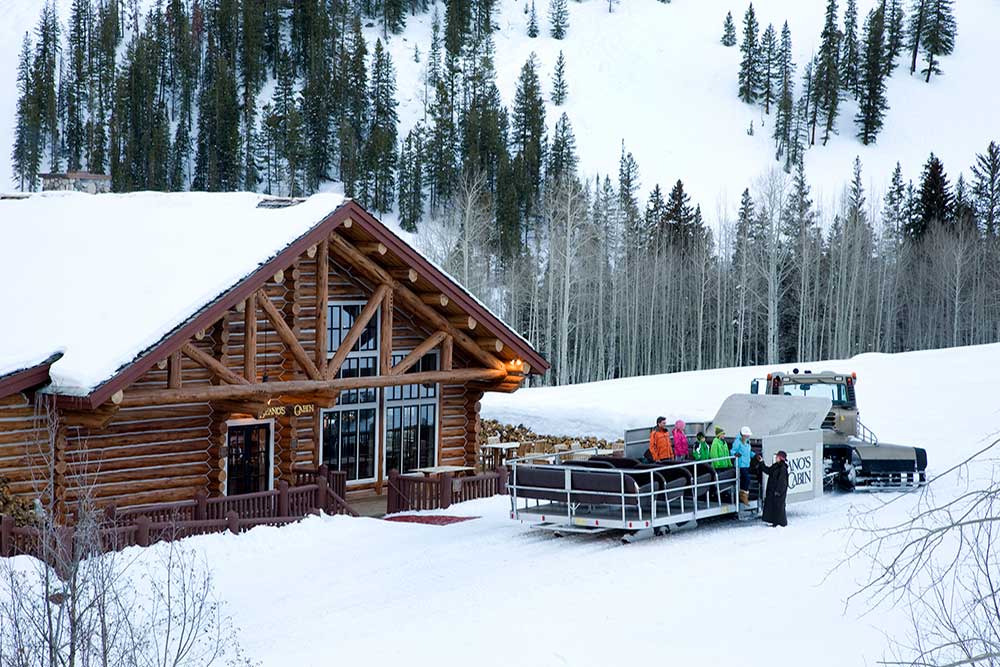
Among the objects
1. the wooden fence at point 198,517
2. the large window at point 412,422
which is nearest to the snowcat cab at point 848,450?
the large window at point 412,422

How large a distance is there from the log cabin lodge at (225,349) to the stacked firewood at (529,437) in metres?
5.67

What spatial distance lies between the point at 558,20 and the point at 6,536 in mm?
118208

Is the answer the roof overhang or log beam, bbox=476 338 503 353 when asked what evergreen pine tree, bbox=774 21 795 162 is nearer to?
log beam, bbox=476 338 503 353

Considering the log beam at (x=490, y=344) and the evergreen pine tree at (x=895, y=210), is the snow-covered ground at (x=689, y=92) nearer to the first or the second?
the evergreen pine tree at (x=895, y=210)

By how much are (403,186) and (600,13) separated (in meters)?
48.8

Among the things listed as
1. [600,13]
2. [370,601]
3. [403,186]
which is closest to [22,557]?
[370,601]

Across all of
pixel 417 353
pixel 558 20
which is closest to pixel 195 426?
pixel 417 353

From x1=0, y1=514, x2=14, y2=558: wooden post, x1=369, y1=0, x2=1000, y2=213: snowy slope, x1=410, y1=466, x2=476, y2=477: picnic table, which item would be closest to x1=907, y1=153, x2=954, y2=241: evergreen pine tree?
x1=369, y1=0, x2=1000, y2=213: snowy slope

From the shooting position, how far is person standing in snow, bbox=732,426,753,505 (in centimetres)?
2136

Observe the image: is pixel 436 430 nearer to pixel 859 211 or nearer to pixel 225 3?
pixel 859 211

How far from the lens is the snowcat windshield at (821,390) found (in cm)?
2592

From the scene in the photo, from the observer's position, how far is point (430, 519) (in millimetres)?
24078

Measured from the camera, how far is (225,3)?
11462cm

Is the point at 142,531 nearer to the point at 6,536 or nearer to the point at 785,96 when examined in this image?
the point at 6,536
